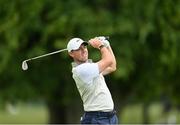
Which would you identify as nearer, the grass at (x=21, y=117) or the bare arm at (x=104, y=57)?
the bare arm at (x=104, y=57)

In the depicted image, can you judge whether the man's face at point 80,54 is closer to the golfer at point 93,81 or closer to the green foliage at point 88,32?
the golfer at point 93,81

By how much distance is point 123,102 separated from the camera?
2108 cm

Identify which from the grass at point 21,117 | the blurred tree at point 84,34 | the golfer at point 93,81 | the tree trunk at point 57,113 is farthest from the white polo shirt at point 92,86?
the tree trunk at point 57,113

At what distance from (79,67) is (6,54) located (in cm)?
927

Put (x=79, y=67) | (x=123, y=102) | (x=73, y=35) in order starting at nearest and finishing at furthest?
1. (x=79, y=67)
2. (x=73, y=35)
3. (x=123, y=102)

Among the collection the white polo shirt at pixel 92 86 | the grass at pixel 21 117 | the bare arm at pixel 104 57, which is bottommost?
the grass at pixel 21 117

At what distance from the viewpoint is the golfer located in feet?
28.5

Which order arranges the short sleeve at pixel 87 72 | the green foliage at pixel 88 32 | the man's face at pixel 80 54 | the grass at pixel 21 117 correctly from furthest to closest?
the grass at pixel 21 117, the green foliage at pixel 88 32, the man's face at pixel 80 54, the short sleeve at pixel 87 72

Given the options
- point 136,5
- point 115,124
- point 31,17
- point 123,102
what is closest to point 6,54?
point 31,17

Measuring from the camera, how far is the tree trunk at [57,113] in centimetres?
2147

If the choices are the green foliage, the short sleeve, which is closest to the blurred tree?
the green foliage

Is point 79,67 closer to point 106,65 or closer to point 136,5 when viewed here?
point 106,65

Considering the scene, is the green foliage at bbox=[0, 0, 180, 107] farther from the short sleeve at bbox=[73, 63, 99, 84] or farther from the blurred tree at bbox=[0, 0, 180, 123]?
the short sleeve at bbox=[73, 63, 99, 84]

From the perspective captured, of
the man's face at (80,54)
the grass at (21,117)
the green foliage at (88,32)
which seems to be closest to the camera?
the man's face at (80,54)
